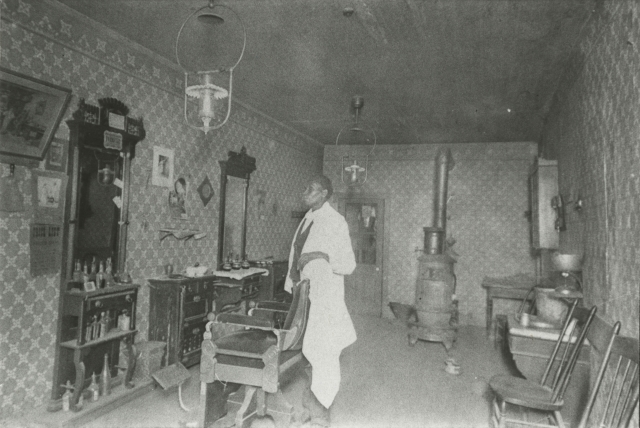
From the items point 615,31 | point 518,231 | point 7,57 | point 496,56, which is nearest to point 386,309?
point 518,231

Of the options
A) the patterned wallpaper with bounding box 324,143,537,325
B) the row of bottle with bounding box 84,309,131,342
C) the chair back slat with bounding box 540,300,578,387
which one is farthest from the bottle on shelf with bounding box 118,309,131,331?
the patterned wallpaper with bounding box 324,143,537,325

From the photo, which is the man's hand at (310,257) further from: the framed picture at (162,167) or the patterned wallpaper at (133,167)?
the framed picture at (162,167)

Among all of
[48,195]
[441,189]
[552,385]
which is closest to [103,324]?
[48,195]

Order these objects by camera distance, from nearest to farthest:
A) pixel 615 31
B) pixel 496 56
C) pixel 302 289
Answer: pixel 615 31 → pixel 302 289 → pixel 496 56

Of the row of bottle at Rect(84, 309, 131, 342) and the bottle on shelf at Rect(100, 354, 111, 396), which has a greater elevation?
the row of bottle at Rect(84, 309, 131, 342)

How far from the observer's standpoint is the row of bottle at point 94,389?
373 cm

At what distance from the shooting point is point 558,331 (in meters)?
3.82

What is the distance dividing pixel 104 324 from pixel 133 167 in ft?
5.36

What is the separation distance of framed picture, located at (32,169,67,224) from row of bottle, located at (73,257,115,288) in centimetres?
48

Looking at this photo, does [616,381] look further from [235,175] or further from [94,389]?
[235,175]

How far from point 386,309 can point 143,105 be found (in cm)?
649

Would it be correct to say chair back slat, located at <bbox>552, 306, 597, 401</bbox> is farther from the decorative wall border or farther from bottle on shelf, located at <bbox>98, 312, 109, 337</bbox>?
the decorative wall border

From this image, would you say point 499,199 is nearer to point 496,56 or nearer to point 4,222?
point 496,56

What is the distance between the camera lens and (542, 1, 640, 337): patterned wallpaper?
2.67 metres
